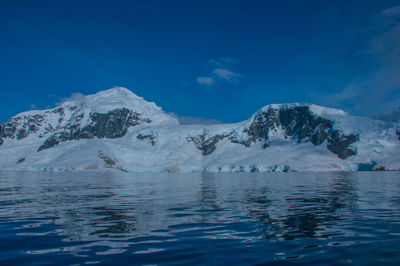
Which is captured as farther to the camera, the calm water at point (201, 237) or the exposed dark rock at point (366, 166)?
the exposed dark rock at point (366, 166)

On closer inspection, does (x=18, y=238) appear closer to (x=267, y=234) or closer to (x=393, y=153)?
A: (x=267, y=234)

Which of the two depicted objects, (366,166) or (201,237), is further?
(366,166)

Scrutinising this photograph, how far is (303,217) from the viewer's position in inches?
605

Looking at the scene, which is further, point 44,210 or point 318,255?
point 44,210

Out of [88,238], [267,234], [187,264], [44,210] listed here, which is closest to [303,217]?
[267,234]

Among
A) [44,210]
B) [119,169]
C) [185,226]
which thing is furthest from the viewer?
[119,169]

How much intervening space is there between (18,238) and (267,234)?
928 cm

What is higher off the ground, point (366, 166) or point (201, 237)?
point (366, 166)

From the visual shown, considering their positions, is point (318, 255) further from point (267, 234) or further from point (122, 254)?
point (122, 254)

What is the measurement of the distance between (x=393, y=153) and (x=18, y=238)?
683 feet

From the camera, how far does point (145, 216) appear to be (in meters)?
16.0

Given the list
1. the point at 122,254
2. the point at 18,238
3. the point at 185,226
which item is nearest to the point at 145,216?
the point at 185,226

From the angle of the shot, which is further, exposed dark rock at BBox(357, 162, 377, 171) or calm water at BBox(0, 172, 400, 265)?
exposed dark rock at BBox(357, 162, 377, 171)

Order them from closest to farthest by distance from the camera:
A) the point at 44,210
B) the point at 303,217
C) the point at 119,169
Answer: the point at 303,217 → the point at 44,210 → the point at 119,169
